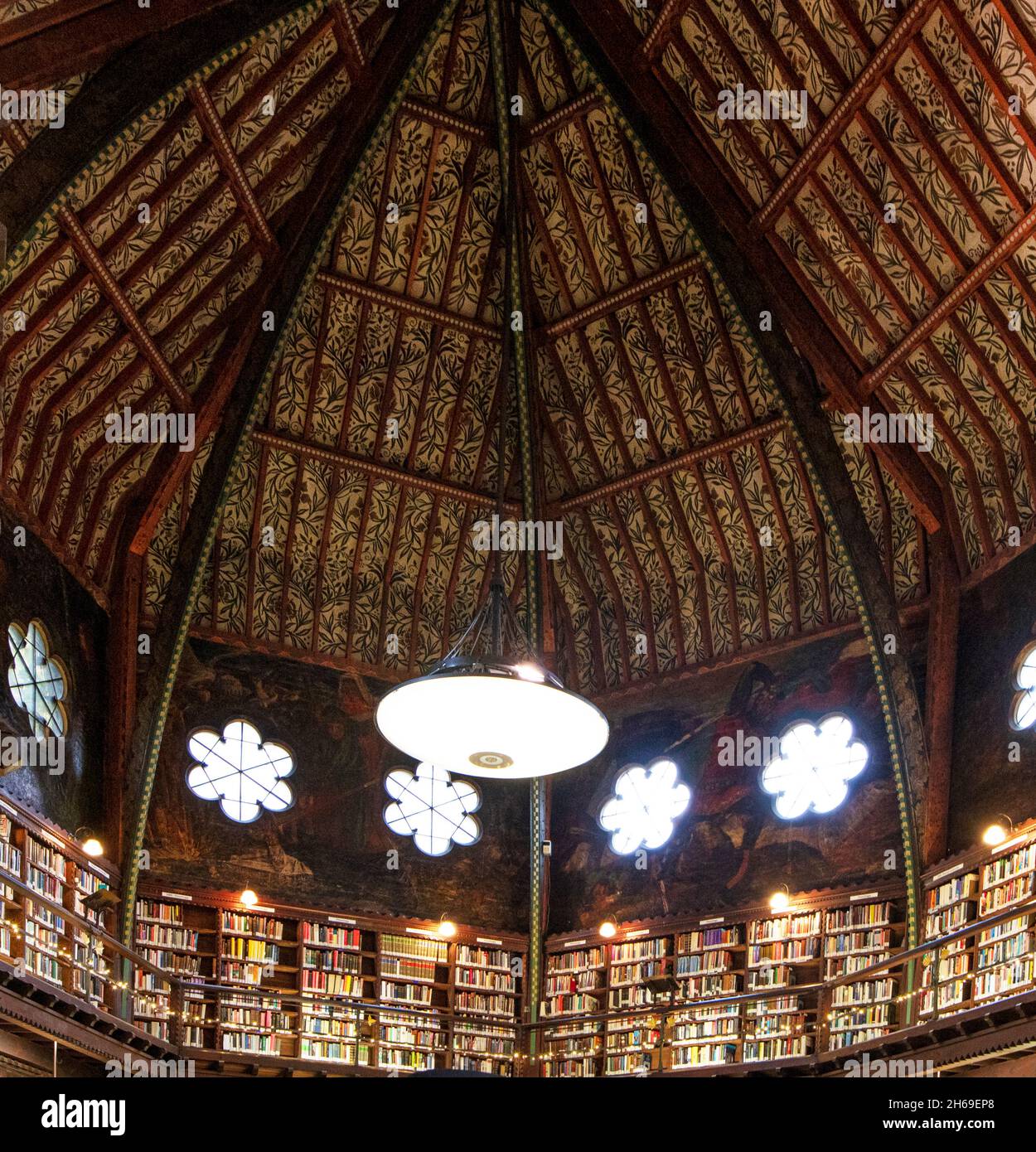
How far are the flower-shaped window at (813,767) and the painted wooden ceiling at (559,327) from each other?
123 centimetres

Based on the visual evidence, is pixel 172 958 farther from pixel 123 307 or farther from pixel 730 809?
pixel 123 307

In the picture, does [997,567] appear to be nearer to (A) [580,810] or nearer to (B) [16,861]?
(A) [580,810]

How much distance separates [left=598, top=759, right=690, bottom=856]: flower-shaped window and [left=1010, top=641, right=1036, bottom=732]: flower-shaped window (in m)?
4.06

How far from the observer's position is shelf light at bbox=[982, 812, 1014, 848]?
1277 cm

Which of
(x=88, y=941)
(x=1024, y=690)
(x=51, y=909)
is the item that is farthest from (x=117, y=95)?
(x=1024, y=690)

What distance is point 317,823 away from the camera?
16.2 m

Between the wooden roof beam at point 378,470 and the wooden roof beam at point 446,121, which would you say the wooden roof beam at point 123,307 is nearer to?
the wooden roof beam at point 378,470

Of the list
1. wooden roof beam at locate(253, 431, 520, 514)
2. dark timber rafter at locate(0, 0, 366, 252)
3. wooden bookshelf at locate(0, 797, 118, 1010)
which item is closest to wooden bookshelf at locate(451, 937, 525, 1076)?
wooden bookshelf at locate(0, 797, 118, 1010)

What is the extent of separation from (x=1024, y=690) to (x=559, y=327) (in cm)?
597

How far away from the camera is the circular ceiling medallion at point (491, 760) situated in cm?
932

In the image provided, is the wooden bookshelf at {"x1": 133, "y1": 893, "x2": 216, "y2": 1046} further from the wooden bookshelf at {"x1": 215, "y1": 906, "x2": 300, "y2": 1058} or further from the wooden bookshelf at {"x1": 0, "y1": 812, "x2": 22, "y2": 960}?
the wooden bookshelf at {"x1": 0, "y1": 812, "x2": 22, "y2": 960}

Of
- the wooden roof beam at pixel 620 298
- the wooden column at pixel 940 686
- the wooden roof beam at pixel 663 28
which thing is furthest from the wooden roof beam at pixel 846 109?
the wooden column at pixel 940 686
